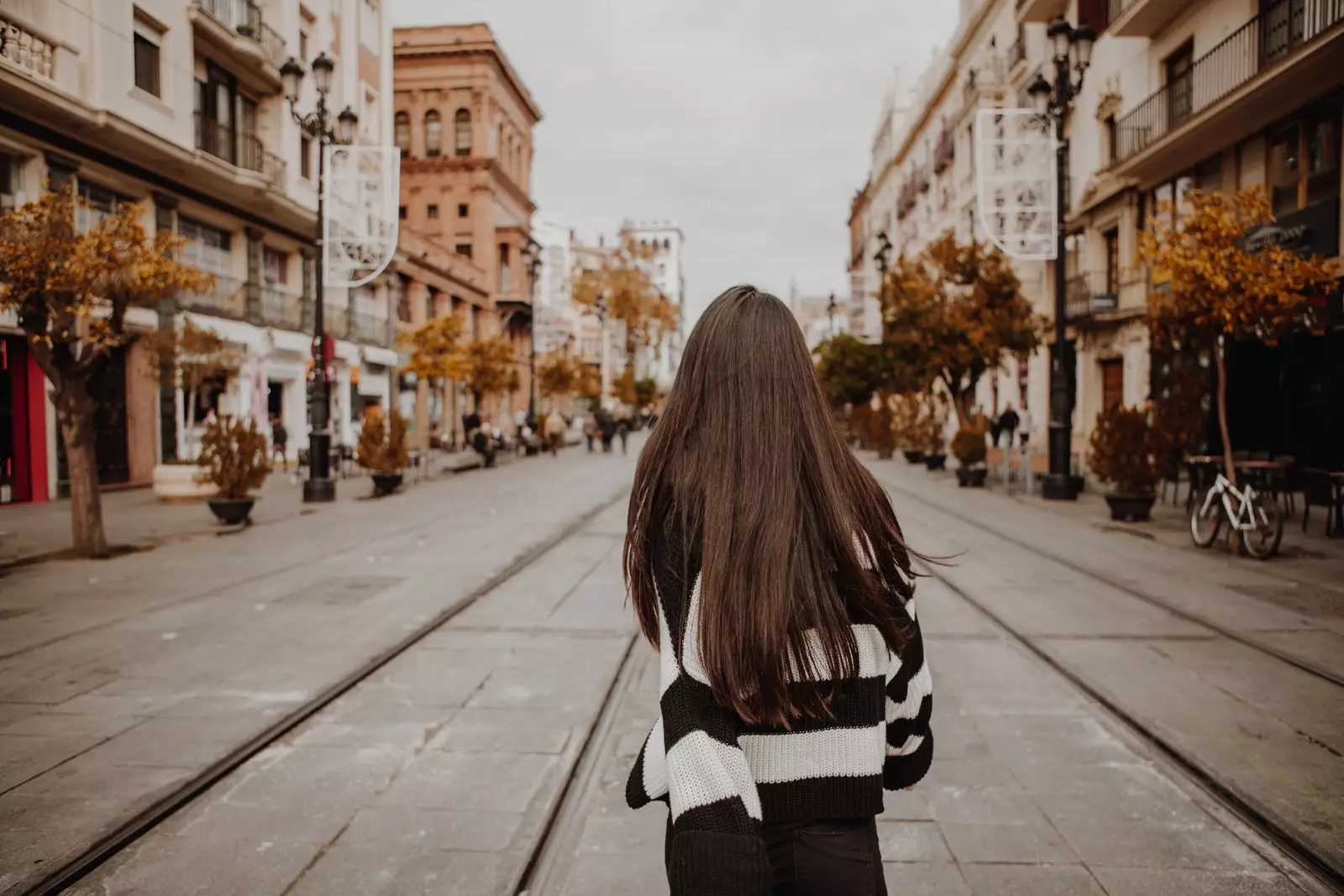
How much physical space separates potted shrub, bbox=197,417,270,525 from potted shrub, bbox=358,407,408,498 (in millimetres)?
5079

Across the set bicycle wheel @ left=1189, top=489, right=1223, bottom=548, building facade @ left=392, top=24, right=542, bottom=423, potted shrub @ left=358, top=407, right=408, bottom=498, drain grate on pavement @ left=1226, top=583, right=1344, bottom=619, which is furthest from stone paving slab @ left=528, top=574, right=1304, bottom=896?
building facade @ left=392, top=24, right=542, bottom=423

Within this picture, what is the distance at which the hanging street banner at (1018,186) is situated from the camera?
16.9 metres

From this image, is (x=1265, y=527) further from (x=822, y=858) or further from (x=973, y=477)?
(x=822, y=858)

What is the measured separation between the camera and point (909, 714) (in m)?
1.86

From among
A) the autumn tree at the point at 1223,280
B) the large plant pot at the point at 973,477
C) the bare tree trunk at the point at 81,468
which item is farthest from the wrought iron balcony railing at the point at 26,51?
the large plant pot at the point at 973,477

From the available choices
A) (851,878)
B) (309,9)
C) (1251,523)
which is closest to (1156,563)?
(1251,523)

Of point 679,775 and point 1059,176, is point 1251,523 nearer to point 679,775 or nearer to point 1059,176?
point 1059,176

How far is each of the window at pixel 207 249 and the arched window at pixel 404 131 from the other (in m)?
29.0

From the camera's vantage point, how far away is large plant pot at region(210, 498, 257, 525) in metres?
14.0

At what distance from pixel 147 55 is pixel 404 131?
3426 cm

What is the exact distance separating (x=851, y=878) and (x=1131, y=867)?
2.31m

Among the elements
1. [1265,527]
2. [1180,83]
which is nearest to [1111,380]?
[1180,83]

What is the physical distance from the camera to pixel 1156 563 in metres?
10.1

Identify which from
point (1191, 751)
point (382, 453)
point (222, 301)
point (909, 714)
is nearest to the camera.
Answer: point (909, 714)
